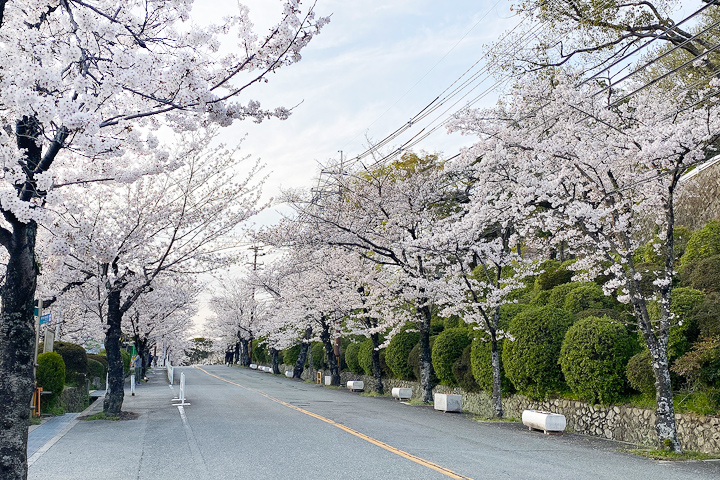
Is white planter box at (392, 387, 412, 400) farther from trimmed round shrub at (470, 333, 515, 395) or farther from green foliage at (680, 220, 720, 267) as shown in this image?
green foliage at (680, 220, 720, 267)

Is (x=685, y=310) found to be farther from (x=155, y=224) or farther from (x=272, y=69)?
(x=155, y=224)

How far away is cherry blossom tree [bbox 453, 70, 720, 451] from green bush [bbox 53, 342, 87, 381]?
15.6 meters

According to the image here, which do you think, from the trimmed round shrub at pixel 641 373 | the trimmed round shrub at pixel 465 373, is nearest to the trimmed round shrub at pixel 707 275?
the trimmed round shrub at pixel 641 373

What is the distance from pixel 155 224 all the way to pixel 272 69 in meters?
10.8

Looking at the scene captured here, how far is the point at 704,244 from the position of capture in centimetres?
1575

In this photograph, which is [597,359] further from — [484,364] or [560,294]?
[560,294]

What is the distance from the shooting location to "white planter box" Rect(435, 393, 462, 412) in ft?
59.0

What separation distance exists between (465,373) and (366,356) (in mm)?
10248

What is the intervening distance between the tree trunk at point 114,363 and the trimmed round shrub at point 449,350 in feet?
33.9

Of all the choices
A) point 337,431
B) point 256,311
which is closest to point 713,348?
point 337,431

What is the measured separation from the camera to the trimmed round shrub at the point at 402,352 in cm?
2412

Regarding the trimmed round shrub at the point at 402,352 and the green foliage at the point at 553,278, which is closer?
the green foliage at the point at 553,278

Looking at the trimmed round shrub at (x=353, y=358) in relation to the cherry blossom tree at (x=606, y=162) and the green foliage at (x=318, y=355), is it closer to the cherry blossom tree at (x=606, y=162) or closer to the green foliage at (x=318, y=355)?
the green foliage at (x=318, y=355)

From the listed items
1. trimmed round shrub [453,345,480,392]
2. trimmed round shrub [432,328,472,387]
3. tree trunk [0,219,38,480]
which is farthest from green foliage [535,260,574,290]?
tree trunk [0,219,38,480]
